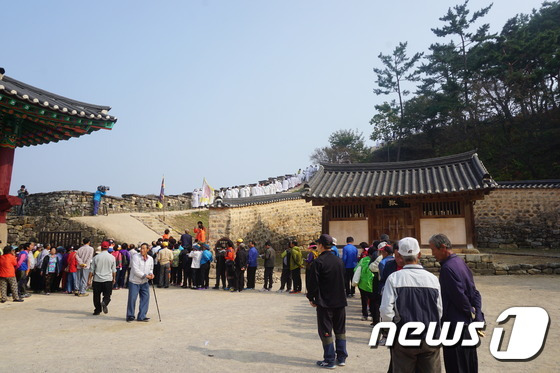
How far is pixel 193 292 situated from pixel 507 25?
121 ft

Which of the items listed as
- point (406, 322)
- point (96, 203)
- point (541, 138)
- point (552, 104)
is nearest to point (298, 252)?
point (406, 322)

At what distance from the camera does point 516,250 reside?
2164cm

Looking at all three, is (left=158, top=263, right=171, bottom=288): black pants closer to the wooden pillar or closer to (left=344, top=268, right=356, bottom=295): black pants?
the wooden pillar

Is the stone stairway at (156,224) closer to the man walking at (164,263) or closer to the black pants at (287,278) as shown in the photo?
the man walking at (164,263)

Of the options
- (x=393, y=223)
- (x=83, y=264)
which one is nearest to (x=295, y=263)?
(x=393, y=223)

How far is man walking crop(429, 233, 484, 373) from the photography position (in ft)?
12.5

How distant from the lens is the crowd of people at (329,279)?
142 inches

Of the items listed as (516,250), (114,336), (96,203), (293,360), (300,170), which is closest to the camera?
(293,360)

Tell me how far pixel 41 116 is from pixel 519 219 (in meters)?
24.5

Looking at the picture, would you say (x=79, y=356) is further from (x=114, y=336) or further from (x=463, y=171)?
(x=463, y=171)

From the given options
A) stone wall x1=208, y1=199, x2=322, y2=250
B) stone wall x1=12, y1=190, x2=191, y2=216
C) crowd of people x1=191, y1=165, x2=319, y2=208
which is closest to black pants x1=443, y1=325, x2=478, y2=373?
stone wall x1=208, y1=199, x2=322, y2=250

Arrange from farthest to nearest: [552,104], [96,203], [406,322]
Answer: [552,104]
[96,203]
[406,322]

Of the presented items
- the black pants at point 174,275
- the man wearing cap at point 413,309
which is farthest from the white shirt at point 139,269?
the black pants at point 174,275

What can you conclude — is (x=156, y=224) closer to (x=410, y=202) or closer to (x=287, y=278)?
(x=287, y=278)
